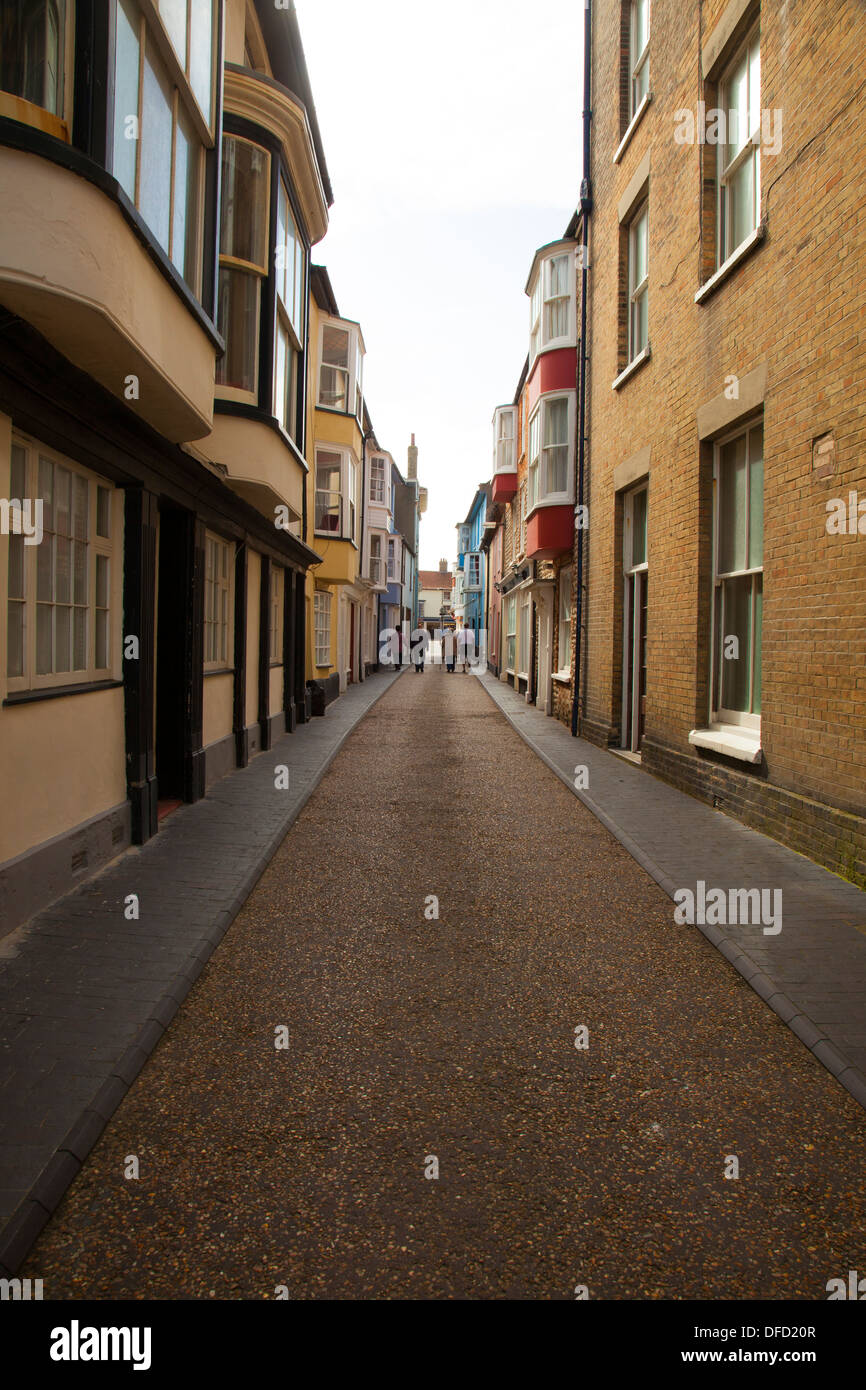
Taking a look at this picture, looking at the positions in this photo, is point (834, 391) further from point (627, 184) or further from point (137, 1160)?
point (627, 184)

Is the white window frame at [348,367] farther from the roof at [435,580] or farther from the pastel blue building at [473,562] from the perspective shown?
the roof at [435,580]

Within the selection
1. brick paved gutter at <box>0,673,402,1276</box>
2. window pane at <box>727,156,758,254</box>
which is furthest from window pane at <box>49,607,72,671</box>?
window pane at <box>727,156,758,254</box>

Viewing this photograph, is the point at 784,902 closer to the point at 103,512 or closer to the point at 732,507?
the point at 732,507

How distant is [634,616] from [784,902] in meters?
7.39

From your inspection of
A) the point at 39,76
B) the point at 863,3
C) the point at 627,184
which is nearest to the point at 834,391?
the point at 863,3

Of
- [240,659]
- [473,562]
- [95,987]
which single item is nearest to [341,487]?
[240,659]

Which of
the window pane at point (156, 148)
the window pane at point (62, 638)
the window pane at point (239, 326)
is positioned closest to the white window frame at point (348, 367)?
the window pane at point (239, 326)

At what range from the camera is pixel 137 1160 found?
2896 millimetres

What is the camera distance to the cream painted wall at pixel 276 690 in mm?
14023

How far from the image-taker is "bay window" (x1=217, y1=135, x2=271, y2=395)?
9680 millimetres

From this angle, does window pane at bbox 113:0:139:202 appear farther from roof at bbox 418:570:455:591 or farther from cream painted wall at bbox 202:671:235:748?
roof at bbox 418:570:455:591
